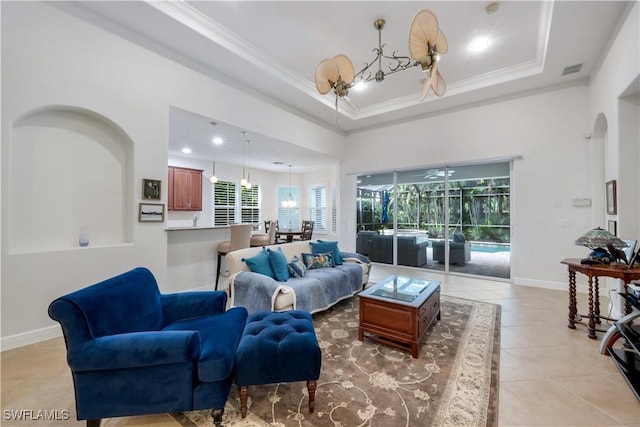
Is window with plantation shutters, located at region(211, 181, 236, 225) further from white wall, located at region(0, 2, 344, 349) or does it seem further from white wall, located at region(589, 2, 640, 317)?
white wall, located at region(589, 2, 640, 317)

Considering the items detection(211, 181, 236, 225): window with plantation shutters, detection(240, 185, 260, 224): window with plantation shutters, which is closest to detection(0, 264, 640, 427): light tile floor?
detection(211, 181, 236, 225): window with plantation shutters

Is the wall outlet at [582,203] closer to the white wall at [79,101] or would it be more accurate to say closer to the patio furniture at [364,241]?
the patio furniture at [364,241]

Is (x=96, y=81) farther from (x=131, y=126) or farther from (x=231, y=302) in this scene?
(x=231, y=302)

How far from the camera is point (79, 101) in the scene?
273 centimetres

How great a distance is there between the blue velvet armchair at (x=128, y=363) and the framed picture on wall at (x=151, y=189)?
1828 millimetres

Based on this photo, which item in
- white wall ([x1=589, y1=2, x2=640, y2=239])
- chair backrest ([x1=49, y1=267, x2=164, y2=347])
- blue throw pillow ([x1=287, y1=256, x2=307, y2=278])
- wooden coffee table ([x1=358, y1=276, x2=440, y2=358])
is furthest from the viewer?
blue throw pillow ([x1=287, y1=256, x2=307, y2=278])

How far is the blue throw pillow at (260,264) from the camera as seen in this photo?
10.3 ft

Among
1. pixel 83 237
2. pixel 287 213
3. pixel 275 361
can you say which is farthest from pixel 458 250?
pixel 83 237

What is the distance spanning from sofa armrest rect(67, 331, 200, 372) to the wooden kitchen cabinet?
18.5 ft

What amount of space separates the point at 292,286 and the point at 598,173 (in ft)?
16.2

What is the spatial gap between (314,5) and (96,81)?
2524 millimetres

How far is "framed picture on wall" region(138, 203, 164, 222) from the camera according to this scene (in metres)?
3.18

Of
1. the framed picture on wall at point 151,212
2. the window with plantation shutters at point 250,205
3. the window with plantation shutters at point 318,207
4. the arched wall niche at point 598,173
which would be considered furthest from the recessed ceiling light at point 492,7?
the window with plantation shutters at point 250,205

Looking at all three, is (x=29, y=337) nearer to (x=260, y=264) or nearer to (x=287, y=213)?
(x=260, y=264)
